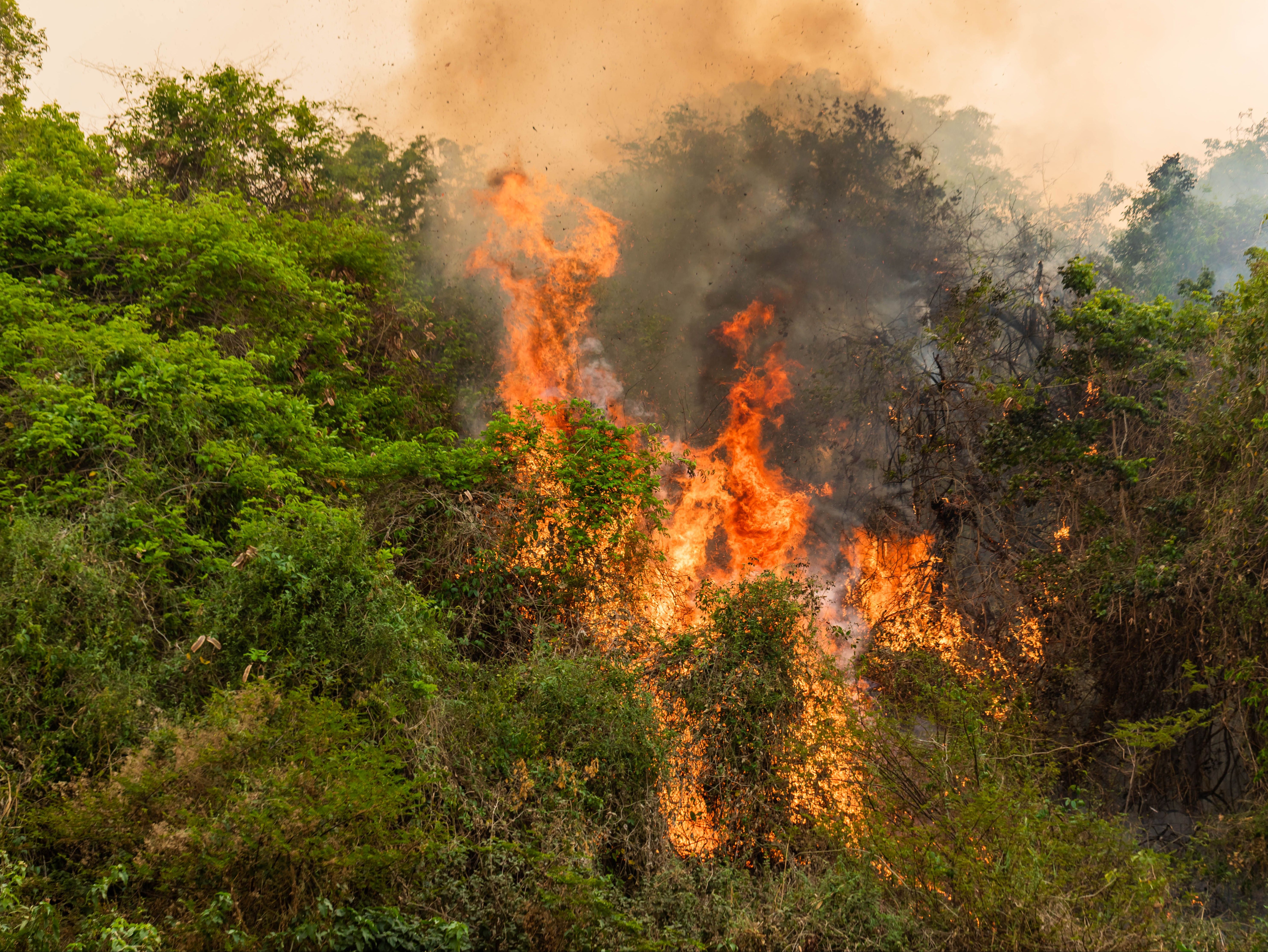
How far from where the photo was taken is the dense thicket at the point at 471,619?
5055mm

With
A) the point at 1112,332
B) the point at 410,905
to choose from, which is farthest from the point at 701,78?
the point at 410,905

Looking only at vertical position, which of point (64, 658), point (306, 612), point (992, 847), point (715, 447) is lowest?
point (992, 847)

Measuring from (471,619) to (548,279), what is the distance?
317 inches

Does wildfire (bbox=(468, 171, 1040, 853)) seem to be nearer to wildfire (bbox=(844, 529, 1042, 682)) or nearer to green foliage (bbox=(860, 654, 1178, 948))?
wildfire (bbox=(844, 529, 1042, 682))

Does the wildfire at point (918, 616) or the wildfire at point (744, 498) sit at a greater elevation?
the wildfire at point (744, 498)

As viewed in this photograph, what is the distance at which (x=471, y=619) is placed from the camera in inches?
382

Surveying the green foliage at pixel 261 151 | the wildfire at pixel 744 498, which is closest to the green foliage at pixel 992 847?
the wildfire at pixel 744 498

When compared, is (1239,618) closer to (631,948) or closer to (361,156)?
(631,948)

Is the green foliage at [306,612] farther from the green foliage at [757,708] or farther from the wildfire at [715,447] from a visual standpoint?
the wildfire at [715,447]

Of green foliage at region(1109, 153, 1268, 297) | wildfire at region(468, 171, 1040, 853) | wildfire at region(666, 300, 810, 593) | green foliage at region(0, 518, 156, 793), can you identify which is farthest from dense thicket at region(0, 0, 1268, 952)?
green foliage at region(1109, 153, 1268, 297)

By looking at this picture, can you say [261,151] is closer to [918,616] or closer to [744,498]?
[744,498]

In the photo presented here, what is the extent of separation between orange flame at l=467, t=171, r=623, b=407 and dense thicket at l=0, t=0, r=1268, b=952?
934 millimetres

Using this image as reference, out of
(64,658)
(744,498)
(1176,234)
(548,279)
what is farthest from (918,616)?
(1176,234)

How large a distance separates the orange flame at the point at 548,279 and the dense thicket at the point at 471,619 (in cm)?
93
